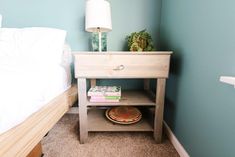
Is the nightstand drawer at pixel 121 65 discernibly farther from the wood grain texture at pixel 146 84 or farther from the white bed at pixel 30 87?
the wood grain texture at pixel 146 84

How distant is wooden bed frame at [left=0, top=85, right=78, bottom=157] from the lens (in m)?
0.59

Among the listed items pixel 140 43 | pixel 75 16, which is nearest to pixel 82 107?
pixel 140 43

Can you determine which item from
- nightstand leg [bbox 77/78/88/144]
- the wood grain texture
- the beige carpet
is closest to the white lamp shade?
nightstand leg [bbox 77/78/88/144]

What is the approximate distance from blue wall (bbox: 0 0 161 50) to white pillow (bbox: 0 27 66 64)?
0.35m

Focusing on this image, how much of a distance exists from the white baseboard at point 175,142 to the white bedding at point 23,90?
0.88 m

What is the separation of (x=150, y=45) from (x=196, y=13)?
1.36 feet

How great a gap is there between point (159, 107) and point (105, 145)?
18.9 inches

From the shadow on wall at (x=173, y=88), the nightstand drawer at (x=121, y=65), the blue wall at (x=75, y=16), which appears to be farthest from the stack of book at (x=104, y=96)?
the blue wall at (x=75, y=16)

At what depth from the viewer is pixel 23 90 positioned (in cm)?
70

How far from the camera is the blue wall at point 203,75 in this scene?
0.68 m

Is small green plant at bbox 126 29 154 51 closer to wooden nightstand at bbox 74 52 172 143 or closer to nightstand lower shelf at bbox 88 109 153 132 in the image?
wooden nightstand at bbox 74 52 172 143

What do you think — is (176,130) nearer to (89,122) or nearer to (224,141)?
(224,141)

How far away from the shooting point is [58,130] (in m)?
1.38

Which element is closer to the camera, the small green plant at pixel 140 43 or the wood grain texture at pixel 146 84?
the small green plant at pixel 140 43
